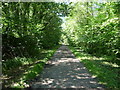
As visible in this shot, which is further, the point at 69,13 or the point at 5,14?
the point at 69,13

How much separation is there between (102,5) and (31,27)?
5.94 m

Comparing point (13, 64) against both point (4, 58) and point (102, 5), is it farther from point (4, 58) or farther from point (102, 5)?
point (102, 5)

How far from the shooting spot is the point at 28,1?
10594 mm

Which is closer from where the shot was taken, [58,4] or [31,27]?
[31,27]

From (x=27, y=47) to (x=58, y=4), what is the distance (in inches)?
239

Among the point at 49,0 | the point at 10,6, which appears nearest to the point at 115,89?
the point at 10,6

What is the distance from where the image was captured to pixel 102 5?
5.86 m

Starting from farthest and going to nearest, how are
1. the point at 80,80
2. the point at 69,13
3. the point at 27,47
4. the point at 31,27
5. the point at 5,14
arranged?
1. the point at 69,13
2. the point at 27,47
3. the point at 31,27
4. the point at 5,14
5. the point at 80,80

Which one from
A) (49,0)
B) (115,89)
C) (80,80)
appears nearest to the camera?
(115,89)

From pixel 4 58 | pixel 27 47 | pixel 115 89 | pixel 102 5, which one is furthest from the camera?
pixel 27 47

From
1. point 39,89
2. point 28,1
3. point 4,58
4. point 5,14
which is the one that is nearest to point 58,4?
point 28,1

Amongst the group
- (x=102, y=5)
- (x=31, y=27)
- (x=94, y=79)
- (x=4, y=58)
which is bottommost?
(x=94, y=79)

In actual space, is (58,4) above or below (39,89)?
above

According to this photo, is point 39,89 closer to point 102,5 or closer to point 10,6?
point 102,5
